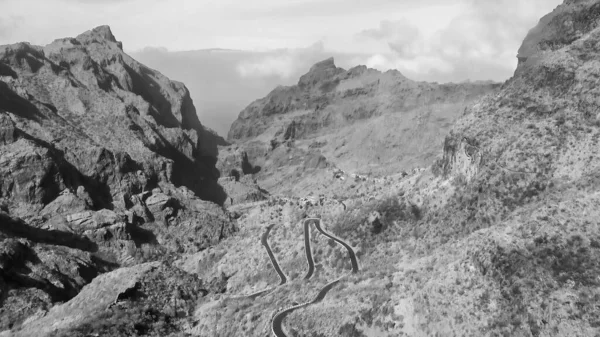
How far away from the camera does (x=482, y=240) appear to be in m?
48.2

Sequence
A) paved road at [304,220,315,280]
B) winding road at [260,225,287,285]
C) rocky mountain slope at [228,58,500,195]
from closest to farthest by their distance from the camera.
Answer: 1. paved road at [304,220,315,280]
2. winding road at [260,225,287,285]
3. rocky mountain slope at [228,58,500,195]

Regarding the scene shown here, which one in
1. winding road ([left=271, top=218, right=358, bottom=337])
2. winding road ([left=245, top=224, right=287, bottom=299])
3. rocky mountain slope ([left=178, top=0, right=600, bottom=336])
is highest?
rocky mountain slope ([left=178, top=0, right=600, bottom=336])

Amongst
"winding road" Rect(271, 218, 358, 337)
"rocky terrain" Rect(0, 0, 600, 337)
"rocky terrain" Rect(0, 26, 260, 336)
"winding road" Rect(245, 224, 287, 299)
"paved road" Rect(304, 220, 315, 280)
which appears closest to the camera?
"rocky terrain" Rect(0, 0, 600, 337)

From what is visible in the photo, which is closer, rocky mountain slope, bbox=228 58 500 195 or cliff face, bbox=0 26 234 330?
cliff face, bbox=0 26 234 330

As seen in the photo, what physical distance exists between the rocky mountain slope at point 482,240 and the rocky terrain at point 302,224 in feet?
0.59

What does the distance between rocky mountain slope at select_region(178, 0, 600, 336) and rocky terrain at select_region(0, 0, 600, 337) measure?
179 millimetres

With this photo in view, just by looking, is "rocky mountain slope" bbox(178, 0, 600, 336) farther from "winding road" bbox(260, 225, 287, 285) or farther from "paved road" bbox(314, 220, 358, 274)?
"paved road" bbox(314, 220, 358, 274)

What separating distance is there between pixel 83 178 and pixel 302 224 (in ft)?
166

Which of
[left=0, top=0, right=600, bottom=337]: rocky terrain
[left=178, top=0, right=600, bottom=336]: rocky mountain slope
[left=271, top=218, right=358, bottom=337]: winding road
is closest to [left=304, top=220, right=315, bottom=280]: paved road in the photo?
[left=271, top=218, right=358, bottom=337]: winding road

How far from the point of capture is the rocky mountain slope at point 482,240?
42.5 m

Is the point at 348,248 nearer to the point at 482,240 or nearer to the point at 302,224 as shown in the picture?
the point at 302,224

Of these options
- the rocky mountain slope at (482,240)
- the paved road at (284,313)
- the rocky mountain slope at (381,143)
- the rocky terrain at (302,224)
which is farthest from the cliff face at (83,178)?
the paved road at (284,313)

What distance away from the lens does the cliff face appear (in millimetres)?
86812

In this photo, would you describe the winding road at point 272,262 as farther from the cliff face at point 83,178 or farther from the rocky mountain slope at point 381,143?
the rocky mountain slope at point 381,143
